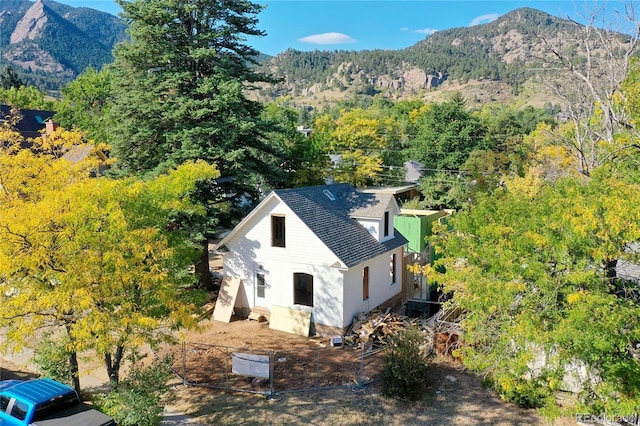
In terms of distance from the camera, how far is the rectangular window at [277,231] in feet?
68.0

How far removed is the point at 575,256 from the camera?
10797mm

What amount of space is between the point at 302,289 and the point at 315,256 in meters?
1.98

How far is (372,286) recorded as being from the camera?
2139 cm

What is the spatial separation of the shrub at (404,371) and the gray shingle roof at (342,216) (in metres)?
4.54

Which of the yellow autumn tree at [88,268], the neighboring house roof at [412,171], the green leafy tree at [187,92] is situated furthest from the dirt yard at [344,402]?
the neighboring house roof at [412,171]

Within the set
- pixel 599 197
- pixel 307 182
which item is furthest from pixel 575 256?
pixel 307 182

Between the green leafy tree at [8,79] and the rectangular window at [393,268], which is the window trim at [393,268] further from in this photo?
the green leafy tree at [8,79]

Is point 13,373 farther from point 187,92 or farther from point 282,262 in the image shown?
point 187,92

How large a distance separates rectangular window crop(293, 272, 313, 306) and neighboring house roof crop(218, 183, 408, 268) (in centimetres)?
222

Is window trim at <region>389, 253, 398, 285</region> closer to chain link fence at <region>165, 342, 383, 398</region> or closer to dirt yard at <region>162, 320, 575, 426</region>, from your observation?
chain link fence at <region>165, 342, 383, 398</region>

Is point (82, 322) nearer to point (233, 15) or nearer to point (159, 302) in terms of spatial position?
point (159, 302)

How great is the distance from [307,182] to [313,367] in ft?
71.7

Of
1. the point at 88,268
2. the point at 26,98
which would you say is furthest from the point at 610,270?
the point at 26,98

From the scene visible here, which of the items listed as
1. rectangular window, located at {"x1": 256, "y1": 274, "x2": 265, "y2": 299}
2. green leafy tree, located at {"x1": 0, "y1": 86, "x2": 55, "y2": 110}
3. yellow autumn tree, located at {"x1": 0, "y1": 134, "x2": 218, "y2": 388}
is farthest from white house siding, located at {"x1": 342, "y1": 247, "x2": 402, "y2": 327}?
green leafy tree, located at {"x1": 0, "y1": 86, "x2": 55, "y2": 110}
